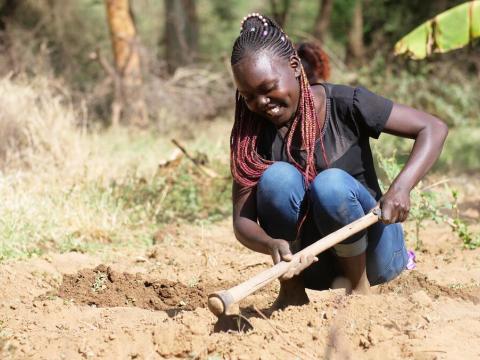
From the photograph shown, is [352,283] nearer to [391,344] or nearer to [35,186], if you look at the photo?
[391,344]

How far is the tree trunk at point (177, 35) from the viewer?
1148cm

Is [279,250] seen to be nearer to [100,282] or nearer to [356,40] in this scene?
[100,282]

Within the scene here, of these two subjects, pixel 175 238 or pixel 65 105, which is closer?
pixel 175 238

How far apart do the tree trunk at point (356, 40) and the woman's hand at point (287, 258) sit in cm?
1031

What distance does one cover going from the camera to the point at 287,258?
2.96 meters

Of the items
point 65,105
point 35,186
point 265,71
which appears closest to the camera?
point 265,71

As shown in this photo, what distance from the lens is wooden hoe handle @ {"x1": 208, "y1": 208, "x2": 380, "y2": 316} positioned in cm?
282

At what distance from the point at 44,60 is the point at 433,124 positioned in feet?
24.4

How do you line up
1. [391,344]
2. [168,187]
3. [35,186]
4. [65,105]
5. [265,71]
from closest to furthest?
[391,344], [265,71], [35,186], [168,187], [65,105]

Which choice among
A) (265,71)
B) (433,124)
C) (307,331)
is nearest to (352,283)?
(307,331)

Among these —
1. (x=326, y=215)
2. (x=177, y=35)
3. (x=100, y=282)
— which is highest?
(x=326, y=215)

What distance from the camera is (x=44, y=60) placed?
32.3ft

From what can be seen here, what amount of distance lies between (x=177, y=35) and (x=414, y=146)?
354 inches

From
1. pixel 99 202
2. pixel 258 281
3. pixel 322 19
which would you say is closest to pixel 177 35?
pixel 322 19
